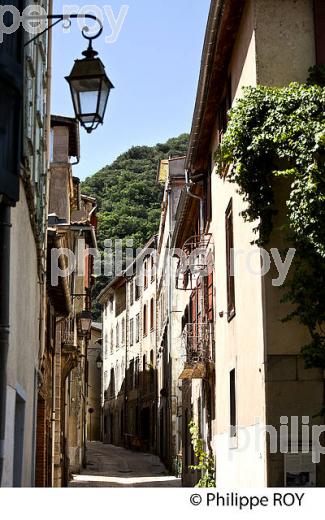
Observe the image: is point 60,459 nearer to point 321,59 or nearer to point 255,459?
point 255,459

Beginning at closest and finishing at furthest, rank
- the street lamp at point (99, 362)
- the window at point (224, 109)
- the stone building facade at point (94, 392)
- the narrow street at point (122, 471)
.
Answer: the window at point (224, 109), the narrow street at point (122, 471), the street lamp at point (99, 362), the stone building facade at point (94, 392)

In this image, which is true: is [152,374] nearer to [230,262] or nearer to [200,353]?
[200,353]

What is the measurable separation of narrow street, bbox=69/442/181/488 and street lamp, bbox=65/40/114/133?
20.5 metres

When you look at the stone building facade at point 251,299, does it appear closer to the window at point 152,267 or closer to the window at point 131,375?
the window at point 152,267

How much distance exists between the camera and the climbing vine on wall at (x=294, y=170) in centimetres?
1016

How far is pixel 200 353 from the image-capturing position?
60.7 feet

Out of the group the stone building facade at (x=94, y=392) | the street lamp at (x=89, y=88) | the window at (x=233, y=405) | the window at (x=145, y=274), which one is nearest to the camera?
the street lamp at (x=89, y=88)

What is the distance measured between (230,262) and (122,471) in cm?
2218

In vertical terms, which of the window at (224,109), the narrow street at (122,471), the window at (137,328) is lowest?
the narrow street at (122,471)

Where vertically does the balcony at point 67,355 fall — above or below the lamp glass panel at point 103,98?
below

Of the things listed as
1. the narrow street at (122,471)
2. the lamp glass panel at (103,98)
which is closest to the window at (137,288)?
the narrow street at (122,471)

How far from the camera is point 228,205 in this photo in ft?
48.3

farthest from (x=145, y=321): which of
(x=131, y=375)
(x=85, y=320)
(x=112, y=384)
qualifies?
(x=85, y=320)

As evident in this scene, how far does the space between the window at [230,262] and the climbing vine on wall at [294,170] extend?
3053mm
